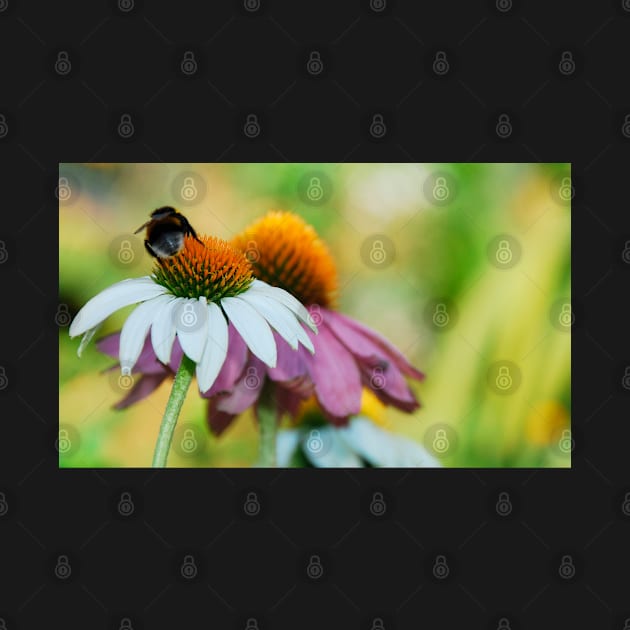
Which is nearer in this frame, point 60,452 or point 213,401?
point 213,401


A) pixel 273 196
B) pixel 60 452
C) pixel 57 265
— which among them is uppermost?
pixel 273 196

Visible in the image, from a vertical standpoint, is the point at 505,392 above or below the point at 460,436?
above

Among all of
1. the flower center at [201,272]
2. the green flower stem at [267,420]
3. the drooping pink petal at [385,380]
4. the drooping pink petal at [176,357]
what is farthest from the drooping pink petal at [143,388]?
the drooping pink petal at [385,380]

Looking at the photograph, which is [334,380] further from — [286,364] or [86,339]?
[86,339]

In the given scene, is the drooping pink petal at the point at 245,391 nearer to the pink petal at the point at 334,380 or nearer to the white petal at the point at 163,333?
the pink petal at the point at 334,380

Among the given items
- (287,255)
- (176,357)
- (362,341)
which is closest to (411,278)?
(362,341)

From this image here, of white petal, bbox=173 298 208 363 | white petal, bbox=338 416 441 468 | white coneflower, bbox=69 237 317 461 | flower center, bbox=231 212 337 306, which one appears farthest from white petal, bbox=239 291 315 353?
white petal, bbox=338 416 441 468
